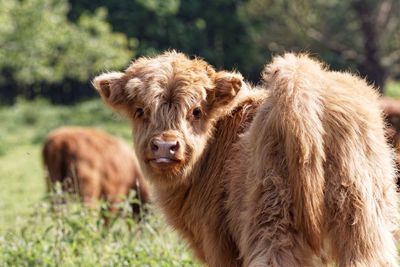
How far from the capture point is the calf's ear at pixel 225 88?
16.3 feet

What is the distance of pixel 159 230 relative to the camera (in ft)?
21.7

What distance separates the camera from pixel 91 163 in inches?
472

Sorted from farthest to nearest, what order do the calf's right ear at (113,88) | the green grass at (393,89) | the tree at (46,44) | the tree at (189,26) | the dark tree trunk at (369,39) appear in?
the tree at (189,26)
the green grass at (393,89)
the dark tree trunk at (369,39)
the tree at (46,44)
the calf's right ear at (113,88)

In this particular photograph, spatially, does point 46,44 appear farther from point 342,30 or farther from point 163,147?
point 342,30

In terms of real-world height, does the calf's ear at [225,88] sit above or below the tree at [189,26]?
below

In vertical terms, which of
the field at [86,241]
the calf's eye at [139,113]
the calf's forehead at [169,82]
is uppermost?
the calf's forehead at [169,82]

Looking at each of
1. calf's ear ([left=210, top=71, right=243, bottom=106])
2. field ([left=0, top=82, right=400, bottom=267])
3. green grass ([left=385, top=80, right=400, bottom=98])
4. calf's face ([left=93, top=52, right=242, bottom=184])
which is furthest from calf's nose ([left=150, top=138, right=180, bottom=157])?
green grass ([left=385, top=80, right=400, bottom=98])

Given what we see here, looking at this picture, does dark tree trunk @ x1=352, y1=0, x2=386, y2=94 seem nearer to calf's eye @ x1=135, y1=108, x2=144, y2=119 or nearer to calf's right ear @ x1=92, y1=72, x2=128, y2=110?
calf's right ear @ x1=92, y1=72, x2=128, y2=110

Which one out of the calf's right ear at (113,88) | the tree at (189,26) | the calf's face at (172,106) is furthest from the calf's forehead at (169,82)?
the tree at (189,26)

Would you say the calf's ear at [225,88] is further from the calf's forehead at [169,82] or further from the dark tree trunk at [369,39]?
the dark tree trunk at [369,39]

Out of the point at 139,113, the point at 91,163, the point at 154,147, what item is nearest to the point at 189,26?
the point at 91,163

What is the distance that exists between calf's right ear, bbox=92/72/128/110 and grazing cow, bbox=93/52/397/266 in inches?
9.7

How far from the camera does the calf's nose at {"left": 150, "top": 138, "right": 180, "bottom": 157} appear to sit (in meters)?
4.67

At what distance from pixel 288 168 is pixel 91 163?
825cm
